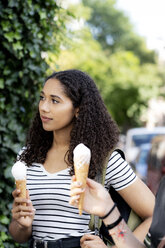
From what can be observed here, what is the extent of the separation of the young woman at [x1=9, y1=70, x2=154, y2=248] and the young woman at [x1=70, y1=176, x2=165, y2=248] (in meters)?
0.51

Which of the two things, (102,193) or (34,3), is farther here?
(34,3)

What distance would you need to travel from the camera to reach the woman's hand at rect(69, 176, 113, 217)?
1.67 meters

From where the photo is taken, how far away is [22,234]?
8.00ft

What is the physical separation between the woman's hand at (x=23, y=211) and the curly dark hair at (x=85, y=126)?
39cm

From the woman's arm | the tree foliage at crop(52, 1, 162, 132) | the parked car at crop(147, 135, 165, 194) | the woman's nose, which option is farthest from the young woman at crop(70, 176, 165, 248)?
the tree foliage at crop(52, 1, 162, 132)

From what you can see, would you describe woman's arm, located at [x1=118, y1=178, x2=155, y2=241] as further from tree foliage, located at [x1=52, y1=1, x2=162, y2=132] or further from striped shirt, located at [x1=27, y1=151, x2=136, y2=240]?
tree foliage, located at [x1=52, y1=1, x2=162, y2=132]

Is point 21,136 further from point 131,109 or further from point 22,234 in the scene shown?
point 131,109

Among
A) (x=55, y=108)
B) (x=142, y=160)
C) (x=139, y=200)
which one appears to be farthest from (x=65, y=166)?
(x=142, y=160)

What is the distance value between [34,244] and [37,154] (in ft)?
1.78

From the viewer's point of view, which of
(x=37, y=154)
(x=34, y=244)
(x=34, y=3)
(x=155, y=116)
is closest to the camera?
(x=34, y=244)

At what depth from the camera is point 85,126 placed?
2561mm

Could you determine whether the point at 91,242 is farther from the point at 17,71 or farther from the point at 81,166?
the point at 17,71

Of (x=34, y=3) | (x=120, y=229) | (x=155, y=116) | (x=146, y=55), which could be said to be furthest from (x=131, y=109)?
(x=120, y=229)

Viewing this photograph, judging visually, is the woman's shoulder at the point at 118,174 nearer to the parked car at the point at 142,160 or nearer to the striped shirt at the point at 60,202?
the striped shirt at the point at 60,202
